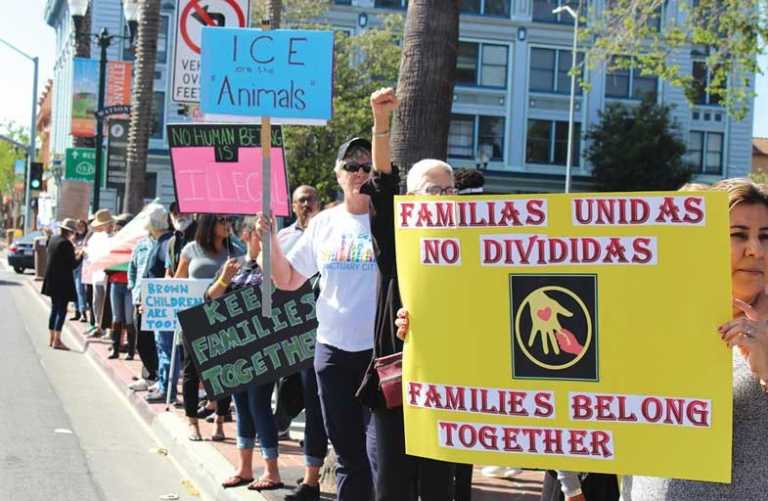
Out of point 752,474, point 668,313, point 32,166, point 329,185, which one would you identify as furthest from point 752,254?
point 32,166

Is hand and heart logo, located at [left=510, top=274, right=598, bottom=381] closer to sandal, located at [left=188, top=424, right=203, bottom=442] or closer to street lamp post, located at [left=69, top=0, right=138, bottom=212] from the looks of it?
sandal, located at [left=188, top=424, right=203, bottom=442]

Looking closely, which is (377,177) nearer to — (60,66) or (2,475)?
(2,475)

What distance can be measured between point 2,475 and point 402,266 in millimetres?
4823

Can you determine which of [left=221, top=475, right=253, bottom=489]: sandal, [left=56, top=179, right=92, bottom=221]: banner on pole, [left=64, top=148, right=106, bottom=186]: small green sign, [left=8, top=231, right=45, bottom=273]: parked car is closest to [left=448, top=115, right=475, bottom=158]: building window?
[left=8, top=231, right=45, bottom=273]: parked car

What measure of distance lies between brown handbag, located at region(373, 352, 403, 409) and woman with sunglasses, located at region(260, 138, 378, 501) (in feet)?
2.33

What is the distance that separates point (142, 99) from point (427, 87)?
45.6ft

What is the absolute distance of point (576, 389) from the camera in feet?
10.2

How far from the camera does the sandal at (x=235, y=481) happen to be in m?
6.87

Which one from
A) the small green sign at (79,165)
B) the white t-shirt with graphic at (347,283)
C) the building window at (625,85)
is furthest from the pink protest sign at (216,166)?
the building window at (625,85)

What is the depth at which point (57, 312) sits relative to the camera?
15.6 meters

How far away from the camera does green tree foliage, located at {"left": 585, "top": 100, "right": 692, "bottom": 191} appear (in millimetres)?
44094

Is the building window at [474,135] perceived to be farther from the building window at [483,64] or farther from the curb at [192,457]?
the curb at [192,457]

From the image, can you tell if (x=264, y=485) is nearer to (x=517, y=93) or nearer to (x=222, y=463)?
(x=222, y=463)


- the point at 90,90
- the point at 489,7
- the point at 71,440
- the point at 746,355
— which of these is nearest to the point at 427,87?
the point at 71,440
